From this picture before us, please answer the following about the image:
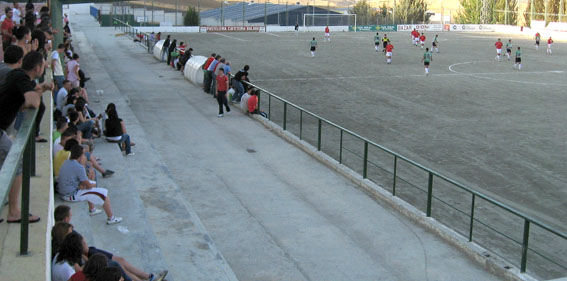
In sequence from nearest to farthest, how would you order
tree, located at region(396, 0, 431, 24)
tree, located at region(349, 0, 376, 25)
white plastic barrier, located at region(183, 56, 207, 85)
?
1. white plastic barrier, located at region(183, 56, 207, 85)
2. tree, located at region(349, 0, 376, 25)
3. tree, located at region(396, 0, 431, 24)

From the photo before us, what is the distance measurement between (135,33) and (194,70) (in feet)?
100

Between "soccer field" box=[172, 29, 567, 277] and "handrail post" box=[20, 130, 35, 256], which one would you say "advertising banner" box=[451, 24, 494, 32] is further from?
"handrail post" box=[20, 130, 35, 256]

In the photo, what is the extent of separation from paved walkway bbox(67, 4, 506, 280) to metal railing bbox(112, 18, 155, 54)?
2523 cm

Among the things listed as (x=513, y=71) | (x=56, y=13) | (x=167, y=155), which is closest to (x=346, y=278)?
(x=167, y=155)

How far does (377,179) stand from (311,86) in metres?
17.2

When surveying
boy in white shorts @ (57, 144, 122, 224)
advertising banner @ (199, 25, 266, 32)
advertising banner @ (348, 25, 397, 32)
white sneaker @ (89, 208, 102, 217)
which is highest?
advertising banner @ (348, 25, 397, 32)

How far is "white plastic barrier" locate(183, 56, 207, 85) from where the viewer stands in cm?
2908

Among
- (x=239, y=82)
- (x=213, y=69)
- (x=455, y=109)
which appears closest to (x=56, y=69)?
(x=239, y=82)

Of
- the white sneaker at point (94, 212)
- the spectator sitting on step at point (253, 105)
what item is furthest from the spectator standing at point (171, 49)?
the white sneaker at point (94, 212)

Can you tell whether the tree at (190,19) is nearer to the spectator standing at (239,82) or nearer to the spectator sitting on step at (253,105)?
the spectator standing at (239,82)

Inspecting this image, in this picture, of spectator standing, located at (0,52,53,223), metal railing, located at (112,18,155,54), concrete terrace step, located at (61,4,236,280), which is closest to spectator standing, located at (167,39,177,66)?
metal railing, located at (112,18,155,54)

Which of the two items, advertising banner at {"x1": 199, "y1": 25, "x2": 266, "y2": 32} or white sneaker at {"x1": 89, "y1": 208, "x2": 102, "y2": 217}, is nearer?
white sneaker at {"x1": 89, "y1": 208, "x2": 102, "y2": 217}

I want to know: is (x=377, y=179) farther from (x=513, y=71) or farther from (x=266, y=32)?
(x=266, y=32)

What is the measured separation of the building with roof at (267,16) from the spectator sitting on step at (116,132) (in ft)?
218
